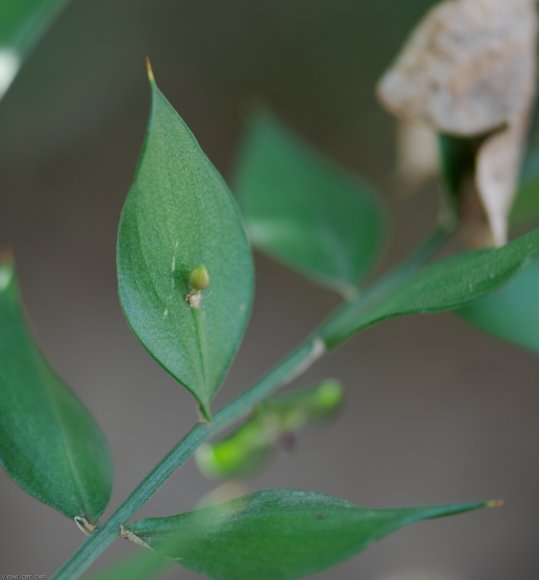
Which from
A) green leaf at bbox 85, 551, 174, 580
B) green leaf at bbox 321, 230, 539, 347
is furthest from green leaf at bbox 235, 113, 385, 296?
green leaf at bbox 85, 551, 174, 580

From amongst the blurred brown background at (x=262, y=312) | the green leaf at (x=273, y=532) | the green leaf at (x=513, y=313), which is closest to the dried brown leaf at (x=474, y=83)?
the green leaf at (x=513, y=313)

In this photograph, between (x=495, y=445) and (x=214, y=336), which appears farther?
(x=495, y=445)

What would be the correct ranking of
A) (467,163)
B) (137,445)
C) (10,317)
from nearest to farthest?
(10,317) → (467,163) → (137,445)

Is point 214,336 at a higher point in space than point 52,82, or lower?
lower

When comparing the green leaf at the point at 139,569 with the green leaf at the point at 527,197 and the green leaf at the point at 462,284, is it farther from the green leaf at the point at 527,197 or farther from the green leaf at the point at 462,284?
the green leaf at the point at 527,197

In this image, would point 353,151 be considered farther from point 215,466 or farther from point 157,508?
point 215,466

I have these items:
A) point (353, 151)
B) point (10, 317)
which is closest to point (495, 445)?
point (353, 151)

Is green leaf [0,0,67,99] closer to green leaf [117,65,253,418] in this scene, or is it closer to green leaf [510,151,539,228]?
green leaf [117,65,253,418]
